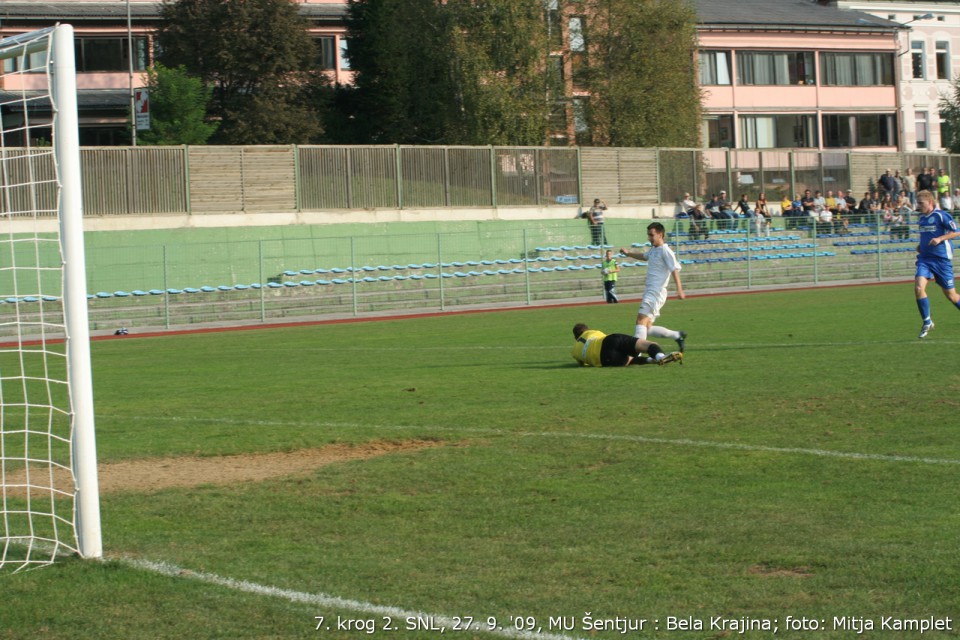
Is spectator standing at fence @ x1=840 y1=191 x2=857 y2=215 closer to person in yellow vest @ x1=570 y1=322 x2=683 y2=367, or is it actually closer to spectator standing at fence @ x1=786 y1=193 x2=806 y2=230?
spectator standing at fence @ x1=786 y1=193 x2=806 y2=230

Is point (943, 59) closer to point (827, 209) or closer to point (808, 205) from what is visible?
point (827, 209)

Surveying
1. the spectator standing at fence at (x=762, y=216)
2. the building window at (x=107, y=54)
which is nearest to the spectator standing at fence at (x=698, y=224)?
the spectator standing at fence at (x=762, y=216)

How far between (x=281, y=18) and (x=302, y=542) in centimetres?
5221

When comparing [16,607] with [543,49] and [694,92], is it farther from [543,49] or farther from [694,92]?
[694,92]

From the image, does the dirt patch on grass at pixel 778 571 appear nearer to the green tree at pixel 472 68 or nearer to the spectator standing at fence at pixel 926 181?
the green tree at pixel 472 68

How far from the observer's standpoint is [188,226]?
1446 inches

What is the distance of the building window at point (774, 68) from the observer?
74438mm

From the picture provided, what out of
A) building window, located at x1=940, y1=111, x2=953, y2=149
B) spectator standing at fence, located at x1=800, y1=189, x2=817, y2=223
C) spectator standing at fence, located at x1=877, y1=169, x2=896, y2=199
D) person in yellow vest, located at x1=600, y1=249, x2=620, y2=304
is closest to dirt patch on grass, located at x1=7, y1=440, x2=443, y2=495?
person in yellow vest, located at x1=600, y1=249, x2=620, y2=304

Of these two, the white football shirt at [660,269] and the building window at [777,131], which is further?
the building window at [777,131]

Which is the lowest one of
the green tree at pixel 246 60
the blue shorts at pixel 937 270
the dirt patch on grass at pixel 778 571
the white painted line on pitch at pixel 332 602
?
the dirt patch on grass at pixel 778 571

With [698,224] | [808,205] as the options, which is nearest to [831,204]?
[808,205]

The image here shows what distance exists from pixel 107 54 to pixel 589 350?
55114 millimetres

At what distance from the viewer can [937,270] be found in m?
17.8

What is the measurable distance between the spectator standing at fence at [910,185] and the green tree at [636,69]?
10.3m
